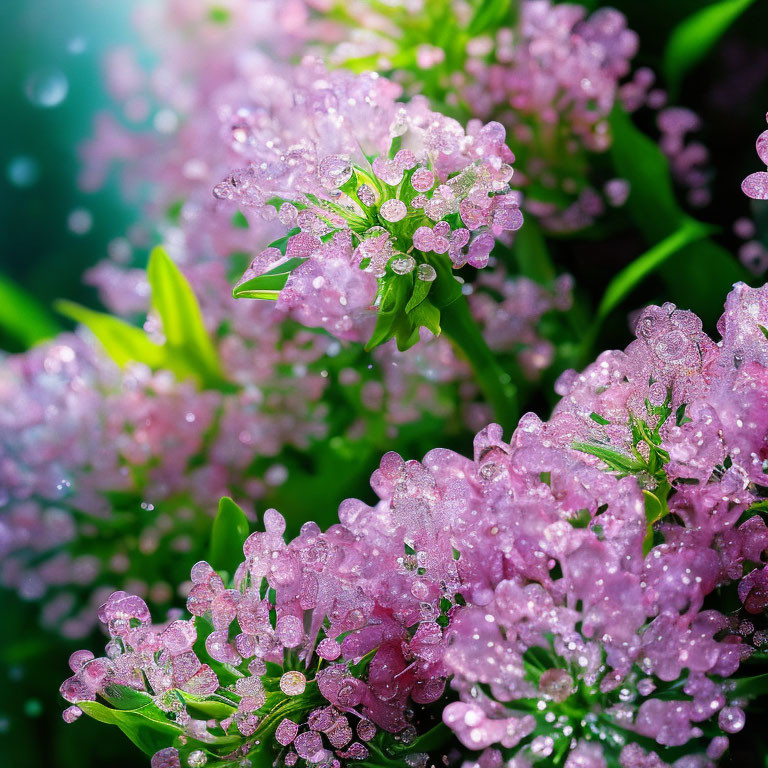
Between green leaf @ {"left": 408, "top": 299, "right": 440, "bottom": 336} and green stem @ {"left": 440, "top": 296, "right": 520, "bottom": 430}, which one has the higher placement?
green leaf @ {"left": 408, "top": 299, "right": 440, "bottom": 336}

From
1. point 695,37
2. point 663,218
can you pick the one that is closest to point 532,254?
point 663,218

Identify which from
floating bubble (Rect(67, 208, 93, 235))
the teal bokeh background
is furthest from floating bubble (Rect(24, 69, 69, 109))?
floating bubble (Rect(67, 208, 93, 235))

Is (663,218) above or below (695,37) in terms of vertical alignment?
below

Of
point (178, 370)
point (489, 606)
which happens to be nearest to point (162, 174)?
point (178, 370)

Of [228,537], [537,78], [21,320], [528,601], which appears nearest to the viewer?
[528,601]

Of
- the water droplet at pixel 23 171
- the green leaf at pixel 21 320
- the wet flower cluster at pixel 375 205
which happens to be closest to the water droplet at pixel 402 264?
the wet flower cluster at pixel 375 205

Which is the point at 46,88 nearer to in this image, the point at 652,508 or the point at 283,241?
the point at 283,241

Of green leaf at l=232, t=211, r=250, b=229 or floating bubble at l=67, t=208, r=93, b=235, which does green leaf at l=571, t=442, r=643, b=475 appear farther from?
floating bubble at l=67, t=208, r=93, b=235
